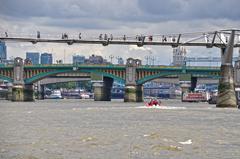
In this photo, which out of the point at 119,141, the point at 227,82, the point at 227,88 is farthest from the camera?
the point at 227,82

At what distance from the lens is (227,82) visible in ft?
488

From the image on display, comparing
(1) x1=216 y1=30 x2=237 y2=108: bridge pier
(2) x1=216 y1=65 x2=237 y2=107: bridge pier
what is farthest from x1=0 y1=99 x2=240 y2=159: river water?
(1) x1=216 y1=30 x2=237 y2=108: bridge pier

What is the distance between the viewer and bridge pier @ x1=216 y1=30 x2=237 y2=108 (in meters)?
148

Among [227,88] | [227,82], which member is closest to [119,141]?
[227,88]

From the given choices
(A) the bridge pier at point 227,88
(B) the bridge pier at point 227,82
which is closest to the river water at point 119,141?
(A) the bridge pier at point 227,88

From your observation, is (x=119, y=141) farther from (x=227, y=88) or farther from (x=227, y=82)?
(x=227, y=82)

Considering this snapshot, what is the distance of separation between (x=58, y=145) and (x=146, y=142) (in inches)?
326

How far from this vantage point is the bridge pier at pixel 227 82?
148 metres

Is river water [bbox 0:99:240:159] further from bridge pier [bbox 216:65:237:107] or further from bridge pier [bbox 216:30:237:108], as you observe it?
bridge pier [bbox 216:30:237:108]

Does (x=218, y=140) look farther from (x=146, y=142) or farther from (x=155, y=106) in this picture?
(x=155, y=106)

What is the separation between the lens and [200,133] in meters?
77.2

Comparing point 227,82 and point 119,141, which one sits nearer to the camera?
point 119,141

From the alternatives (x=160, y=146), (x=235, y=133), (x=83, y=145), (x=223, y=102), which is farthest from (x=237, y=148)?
(x=223, y=102)

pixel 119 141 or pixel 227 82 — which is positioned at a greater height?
pixel 227 82
